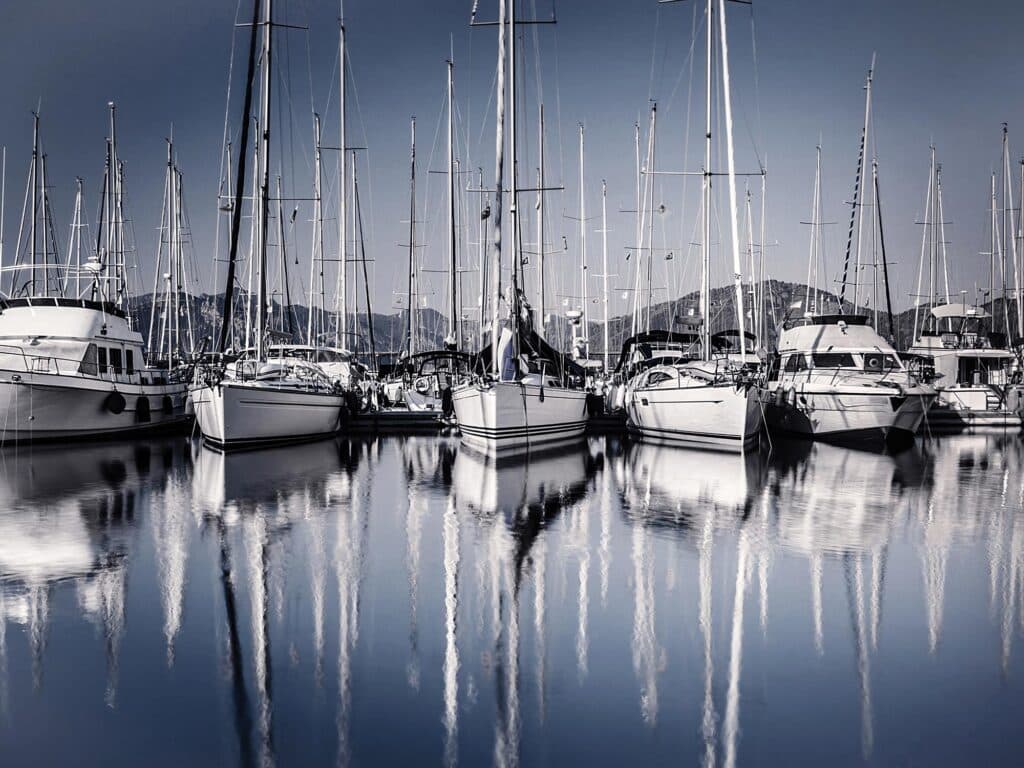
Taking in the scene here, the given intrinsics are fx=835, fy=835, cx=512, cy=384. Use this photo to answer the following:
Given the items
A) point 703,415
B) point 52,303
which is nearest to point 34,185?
point 52,303

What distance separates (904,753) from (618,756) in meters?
1.54

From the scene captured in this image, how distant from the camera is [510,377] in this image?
2158 cm

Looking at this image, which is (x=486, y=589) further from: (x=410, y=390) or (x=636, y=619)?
(x=410, y=390)

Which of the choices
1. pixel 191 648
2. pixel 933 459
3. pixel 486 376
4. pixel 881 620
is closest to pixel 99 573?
pixel 191 648

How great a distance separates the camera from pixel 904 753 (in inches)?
177

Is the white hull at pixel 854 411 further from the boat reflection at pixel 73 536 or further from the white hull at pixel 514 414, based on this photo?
the boat reflection at pixel 73 536

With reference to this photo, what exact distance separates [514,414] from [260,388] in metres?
6.62

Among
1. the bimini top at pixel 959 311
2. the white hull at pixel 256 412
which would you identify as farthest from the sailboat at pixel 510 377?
the bimini top at pixel 959 311

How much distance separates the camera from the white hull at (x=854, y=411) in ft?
79.4

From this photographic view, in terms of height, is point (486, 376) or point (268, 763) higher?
point (486, 376)

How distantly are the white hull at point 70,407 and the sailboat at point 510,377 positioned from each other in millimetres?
10483

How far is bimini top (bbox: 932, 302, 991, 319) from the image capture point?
47094 millimetres

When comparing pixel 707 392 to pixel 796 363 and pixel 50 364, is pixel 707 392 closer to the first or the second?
pixel 796 363

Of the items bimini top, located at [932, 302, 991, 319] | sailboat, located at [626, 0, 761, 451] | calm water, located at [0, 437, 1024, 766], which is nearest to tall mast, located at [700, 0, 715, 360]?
sailboat, located at [626, 0, 761, 451]
